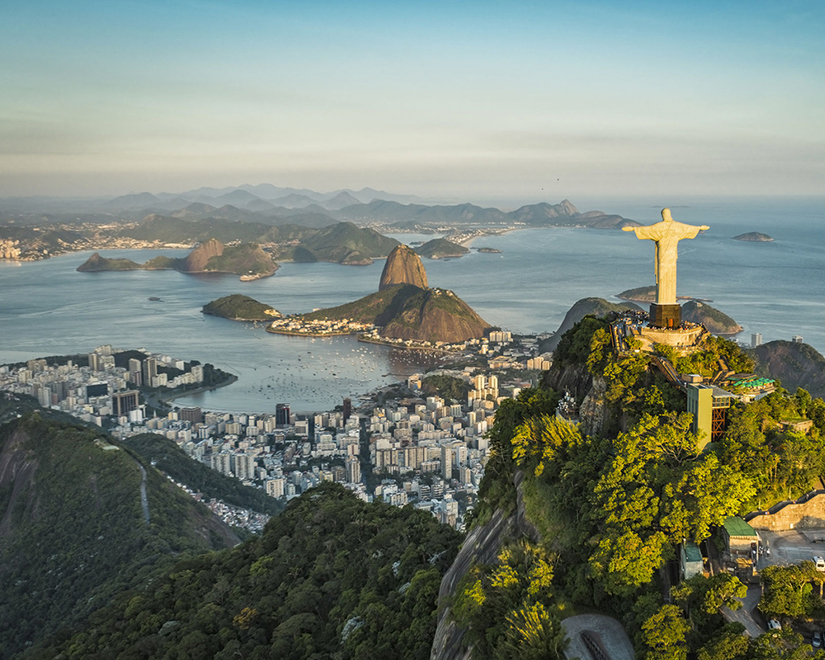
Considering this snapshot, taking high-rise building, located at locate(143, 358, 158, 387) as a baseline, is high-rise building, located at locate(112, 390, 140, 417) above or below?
below

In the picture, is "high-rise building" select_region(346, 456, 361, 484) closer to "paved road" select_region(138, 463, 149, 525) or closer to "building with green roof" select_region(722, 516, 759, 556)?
"paved road" select_region(138, 463, 149, 525)

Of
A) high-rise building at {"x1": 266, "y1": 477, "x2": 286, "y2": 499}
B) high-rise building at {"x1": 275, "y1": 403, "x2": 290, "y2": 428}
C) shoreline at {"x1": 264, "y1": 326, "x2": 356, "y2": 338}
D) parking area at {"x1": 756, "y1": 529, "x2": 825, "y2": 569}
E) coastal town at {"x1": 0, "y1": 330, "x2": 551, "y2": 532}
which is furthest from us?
shoreline at {"x1": 264, "y1": 326, "x2": 356, "y2": 338}

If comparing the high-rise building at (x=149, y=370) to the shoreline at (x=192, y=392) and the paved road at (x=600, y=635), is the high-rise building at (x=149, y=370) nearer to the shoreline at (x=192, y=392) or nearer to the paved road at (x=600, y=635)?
the shoreline at (x=192, y=392)

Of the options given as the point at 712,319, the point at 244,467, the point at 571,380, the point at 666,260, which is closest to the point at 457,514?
the point at 244,467

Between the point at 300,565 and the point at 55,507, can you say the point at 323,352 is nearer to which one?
the point at 55,507

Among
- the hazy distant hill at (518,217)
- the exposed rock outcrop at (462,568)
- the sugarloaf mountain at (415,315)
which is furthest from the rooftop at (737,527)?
the hazy distant hill at (518,217)

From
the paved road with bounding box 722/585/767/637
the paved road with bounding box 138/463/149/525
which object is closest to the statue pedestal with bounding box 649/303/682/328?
the paved road with bounding box 722/585/767/637
